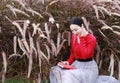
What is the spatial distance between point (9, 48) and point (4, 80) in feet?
0.94

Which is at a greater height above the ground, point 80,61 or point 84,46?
point 84,46

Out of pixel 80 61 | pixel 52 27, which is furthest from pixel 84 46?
pixel 52 27

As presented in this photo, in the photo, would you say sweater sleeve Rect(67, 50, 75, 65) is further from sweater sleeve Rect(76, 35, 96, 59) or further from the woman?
sweater sleeve Rect(76, 35, 96, 59)

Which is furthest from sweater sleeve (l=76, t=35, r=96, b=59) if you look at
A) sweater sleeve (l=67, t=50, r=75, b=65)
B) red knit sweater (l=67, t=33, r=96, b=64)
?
sweater sleeve (l=67, t=50, r=75, b=65)

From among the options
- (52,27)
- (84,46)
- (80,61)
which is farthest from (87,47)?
(52,27)

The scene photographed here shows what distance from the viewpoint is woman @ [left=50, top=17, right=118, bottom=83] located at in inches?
116

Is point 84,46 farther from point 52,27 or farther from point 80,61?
point 52,27

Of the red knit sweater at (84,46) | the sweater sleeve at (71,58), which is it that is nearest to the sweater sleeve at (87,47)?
the red knit sweater at (84,46)

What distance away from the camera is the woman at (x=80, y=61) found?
295 centimetres

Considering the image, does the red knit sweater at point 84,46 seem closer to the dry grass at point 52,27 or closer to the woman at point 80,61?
the woman at point 80,61

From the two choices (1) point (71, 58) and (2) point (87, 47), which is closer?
(2) point (87, 47)

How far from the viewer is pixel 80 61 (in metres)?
3.04

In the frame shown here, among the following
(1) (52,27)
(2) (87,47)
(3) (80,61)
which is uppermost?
(1) (52,27)

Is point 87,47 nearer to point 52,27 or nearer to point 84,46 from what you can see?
point 84,46
